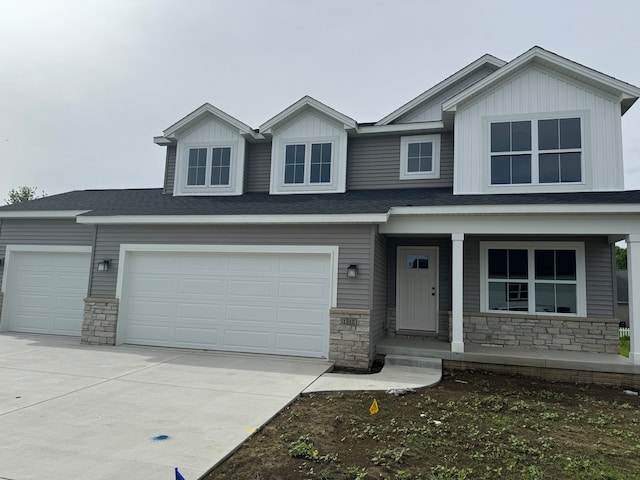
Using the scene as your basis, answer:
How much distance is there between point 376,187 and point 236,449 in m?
7.66

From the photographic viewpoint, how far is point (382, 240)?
909 centimetres

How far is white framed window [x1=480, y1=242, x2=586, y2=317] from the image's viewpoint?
8.70 m

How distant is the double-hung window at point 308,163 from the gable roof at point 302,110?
0.64 m

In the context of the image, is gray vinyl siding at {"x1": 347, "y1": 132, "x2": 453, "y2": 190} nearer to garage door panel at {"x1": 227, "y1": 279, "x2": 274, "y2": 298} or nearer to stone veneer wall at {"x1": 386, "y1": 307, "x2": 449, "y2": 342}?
stone veneer wall at {"x1": 386, "y1": 307, "x2": 449, "y2": 342}

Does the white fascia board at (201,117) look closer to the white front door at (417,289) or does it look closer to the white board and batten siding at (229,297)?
the white board and batten siding at (229,297)

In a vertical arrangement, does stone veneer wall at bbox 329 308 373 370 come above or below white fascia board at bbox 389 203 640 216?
below

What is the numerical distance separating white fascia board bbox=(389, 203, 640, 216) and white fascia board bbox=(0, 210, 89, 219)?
8.00 metres

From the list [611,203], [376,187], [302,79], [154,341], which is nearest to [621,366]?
[611,203]

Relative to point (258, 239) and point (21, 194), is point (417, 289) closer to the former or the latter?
point (258, 239)

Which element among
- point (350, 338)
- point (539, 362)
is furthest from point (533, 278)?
point (350, 338)

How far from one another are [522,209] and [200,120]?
8692 millimetres

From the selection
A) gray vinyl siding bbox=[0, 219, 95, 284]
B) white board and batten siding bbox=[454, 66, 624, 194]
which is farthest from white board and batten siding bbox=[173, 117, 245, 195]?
white board and batten siding bbox=[454, 66, 624, 194]

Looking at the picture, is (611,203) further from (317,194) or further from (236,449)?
(236,449)

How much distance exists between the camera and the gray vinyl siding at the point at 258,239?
7934 millimetres
